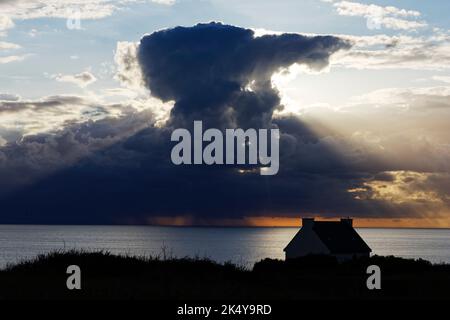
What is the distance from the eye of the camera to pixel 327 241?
63531 mm

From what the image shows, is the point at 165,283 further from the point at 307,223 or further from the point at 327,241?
the point at 307,223

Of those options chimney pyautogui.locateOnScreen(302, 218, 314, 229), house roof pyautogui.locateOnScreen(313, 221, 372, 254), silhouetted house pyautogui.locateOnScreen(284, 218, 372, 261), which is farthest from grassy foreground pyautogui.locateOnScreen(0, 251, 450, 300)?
chimney pyautogui.locateOnScreen(302, 218, 314, 229)

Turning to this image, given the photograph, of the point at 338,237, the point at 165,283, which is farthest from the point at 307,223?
the point at 165,283

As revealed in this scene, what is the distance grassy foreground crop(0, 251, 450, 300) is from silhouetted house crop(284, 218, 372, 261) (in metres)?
29.5

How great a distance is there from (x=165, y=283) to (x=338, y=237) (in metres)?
44.2

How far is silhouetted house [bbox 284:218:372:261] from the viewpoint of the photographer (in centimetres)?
6341

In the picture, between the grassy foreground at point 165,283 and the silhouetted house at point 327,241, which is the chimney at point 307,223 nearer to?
the silhouetted house at point 327,241

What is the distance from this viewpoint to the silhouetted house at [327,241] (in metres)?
63.4
